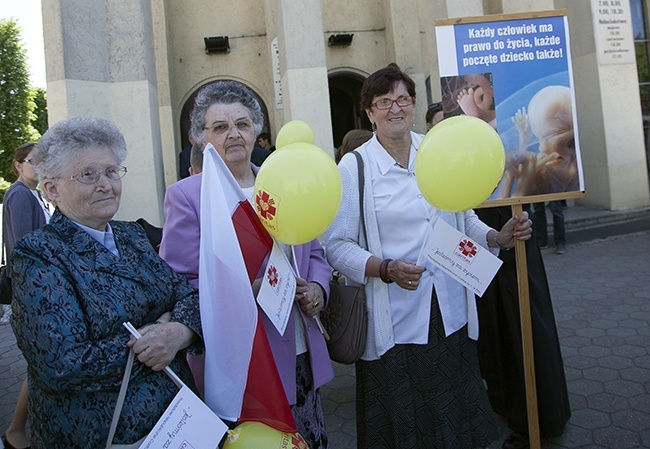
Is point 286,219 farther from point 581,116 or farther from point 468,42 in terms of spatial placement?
point 581,116

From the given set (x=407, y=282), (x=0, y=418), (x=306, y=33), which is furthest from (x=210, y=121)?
(x=306, y=33)

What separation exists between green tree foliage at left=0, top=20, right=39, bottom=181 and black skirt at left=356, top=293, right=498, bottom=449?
38.5 meters

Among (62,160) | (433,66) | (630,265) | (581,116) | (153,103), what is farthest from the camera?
(581,116)

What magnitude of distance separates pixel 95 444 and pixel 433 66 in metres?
7.50

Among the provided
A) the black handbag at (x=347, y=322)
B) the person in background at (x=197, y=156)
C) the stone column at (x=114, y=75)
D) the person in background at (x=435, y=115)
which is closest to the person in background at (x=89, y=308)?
the person in background at (x=197, y=156)

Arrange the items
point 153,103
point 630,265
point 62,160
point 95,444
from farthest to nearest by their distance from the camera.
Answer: point 630,265 → point 153,103 → point 62,160 → point 95,444

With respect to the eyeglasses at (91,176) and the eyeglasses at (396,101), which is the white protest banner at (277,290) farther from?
the eyeglasses at (396,101)

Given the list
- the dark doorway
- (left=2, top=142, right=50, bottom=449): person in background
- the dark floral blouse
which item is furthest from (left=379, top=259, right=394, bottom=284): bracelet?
the dark doorway

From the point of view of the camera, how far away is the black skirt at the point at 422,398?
7.59 ft

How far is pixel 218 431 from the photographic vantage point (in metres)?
1.59

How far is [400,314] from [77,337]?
56.2 inches

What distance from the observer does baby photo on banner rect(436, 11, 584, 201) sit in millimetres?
2627

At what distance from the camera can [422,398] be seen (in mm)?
2346

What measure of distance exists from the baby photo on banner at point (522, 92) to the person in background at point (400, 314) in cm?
43
